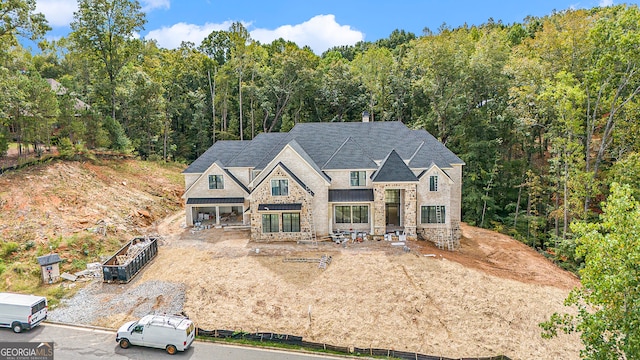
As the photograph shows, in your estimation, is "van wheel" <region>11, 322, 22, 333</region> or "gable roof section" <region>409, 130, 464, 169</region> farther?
"gable roof section" <region>409, 130, 464, 169</region>

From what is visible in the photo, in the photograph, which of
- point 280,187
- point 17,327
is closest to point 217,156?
point 280,187

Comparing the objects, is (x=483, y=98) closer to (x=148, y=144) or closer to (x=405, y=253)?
(x=405, y=253)

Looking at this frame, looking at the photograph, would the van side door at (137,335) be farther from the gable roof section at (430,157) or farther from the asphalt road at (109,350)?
the gable roof section at (430,157)

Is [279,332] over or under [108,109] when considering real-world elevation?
under

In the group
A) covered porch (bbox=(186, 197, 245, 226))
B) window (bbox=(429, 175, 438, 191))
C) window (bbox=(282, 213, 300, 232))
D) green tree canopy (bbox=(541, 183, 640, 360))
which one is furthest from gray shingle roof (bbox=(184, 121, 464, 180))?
green tree canopy (bbox=(541, 183, 640, 360))

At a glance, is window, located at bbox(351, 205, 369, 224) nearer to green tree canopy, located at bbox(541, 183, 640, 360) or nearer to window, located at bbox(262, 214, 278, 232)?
window, located at bbox(262, 214, 278, 232)

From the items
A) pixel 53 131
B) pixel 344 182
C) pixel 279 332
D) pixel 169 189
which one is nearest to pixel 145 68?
pixel 53 131

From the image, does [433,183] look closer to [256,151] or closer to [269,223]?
[269,223]
